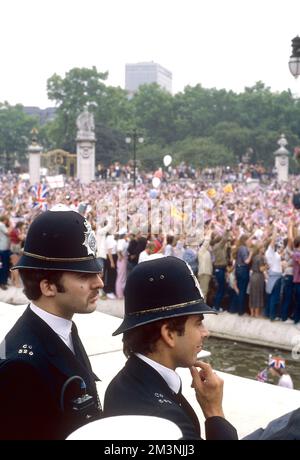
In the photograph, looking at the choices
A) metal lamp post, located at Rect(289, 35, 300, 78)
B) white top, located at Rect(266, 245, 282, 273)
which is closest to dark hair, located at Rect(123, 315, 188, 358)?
metal lamp post, located at Rect(289, 35, 300, 78)

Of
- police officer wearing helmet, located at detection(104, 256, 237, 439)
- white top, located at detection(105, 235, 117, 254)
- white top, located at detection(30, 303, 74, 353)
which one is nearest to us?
police officer wearing helmet, located at detection(104, 256, 237, 439)

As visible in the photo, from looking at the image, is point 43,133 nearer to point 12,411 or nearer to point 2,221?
point 2,221

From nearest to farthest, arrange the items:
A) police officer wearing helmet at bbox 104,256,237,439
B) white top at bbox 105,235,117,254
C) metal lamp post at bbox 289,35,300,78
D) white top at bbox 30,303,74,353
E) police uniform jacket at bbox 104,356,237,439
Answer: police uniform jacket at bbox 104,356,237,439 < police officer wearing helmet at bbox 104,256,237,439 < white top at bbox 30,303,74,353 < metal lamp post at bbox 289,35,300,78 < white top at bbox 105,235,117,254

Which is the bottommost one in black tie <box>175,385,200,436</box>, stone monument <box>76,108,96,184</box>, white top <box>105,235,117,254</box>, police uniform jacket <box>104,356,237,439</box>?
white top <box>105,235,117,254</box>

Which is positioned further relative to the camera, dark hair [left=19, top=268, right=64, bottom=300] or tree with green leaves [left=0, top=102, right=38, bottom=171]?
tree with green leaves [left=0, top=102, right=38, bottom=171]

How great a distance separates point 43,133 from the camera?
10019cm

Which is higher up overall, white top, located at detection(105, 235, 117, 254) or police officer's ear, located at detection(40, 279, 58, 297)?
police officer's ear, located at detection(40, 279, 58, 297)

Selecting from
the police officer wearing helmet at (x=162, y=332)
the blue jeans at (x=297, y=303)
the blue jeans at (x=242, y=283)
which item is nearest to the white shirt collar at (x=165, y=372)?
the police officer wearing helmet at (x=162, y=332)

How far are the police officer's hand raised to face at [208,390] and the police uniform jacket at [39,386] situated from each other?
1.18ft

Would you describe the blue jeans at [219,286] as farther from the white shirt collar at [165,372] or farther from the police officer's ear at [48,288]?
the white shirt collar at [165,372]

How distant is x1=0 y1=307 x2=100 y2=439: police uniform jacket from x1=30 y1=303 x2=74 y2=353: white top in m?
0.03

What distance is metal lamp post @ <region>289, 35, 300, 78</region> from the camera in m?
11.4

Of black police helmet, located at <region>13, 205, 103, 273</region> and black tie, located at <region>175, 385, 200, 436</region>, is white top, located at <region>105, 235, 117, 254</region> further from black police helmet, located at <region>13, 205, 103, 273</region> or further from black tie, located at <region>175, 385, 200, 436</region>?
black tie, located at <region>175, 385, 200, 436</region>
